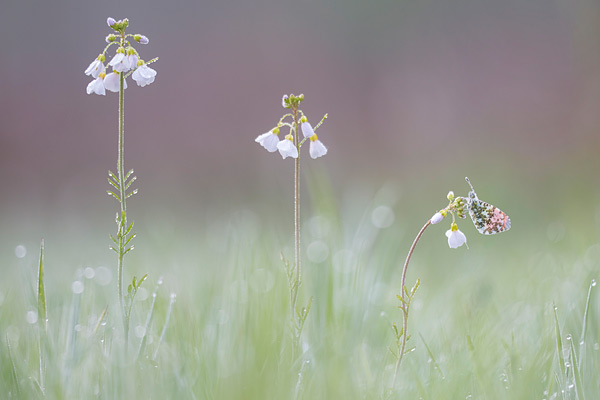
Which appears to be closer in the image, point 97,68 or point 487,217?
point 487,217

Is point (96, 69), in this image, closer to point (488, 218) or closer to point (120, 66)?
point (120, 66)

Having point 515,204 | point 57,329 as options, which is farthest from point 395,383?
point 515,204

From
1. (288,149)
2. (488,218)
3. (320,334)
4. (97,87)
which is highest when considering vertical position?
(97,87)

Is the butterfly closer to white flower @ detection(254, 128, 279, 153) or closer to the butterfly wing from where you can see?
the butterfly wing

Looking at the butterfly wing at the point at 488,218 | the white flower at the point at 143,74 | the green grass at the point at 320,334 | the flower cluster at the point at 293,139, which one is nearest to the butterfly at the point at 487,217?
the butterfly wing at the point at 488,218

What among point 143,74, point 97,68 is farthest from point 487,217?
point 97,68

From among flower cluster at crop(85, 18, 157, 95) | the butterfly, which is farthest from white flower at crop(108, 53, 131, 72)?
the butterfly

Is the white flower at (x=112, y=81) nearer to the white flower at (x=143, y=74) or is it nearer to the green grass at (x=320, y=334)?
the white flower at (x=143, y=74)

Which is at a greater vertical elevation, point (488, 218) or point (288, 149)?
point (288, 149)
